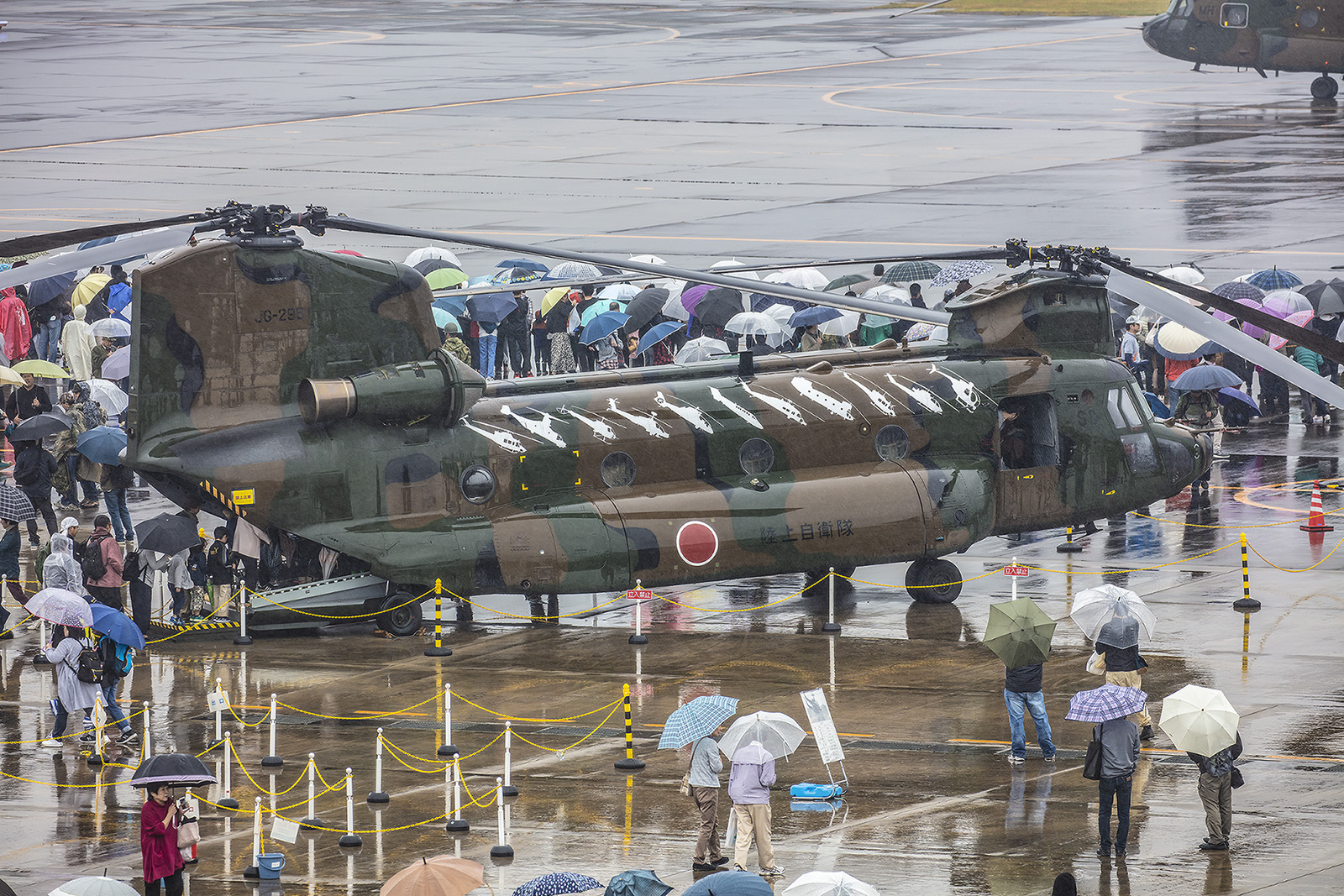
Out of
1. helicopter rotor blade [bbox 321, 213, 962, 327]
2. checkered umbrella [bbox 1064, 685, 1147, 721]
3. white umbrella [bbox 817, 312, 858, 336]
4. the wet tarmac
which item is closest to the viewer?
checkered umbrella [bbox 1064, 685, 1147, 721]

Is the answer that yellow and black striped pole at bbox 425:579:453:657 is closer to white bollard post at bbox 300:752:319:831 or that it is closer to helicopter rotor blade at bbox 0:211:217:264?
helicopter rotor blade at bbox 0:211:217:264

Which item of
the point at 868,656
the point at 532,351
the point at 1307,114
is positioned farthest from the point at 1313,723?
the point at 1307,114

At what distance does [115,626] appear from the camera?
20250mm

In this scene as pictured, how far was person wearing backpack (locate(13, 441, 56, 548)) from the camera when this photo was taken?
2908 cm

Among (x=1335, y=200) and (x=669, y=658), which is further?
(x=1335, y=200)

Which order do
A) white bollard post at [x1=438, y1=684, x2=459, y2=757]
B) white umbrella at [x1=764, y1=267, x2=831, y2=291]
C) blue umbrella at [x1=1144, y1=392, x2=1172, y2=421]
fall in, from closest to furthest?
white bollard post at [x1=438, y1=684, x2=459, y2=757] < blue umbrella at [x1=1144, y1=392, x2=1172, y2=421] < white umbrella at [x1=764, y1=267, x2=831, y2=291]

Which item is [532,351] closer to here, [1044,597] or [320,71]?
[1044,597]

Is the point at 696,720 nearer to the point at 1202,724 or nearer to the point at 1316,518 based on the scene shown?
the point at 1202,724

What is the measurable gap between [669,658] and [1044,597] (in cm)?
550

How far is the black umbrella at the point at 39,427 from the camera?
93.4ft

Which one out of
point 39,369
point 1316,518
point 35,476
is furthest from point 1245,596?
point 39,369

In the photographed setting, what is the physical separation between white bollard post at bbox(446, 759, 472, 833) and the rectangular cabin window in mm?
56275

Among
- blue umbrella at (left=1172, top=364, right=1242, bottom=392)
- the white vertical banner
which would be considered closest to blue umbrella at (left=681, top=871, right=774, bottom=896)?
the white vertical banner

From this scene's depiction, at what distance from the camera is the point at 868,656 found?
940 inches
